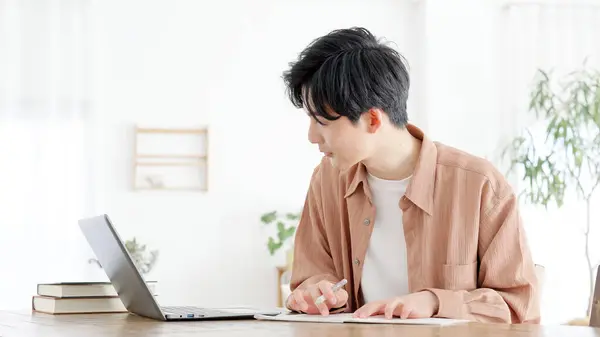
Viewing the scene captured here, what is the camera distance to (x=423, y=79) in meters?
6.20

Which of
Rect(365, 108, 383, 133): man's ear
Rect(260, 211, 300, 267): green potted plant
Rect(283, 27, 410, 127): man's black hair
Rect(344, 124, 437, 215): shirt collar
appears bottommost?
Rect(260, 211, 300, 267): green potted plant

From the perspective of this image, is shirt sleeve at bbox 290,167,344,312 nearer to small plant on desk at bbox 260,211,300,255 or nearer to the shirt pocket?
the shirt pocket

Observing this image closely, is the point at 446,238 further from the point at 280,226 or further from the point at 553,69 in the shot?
the point at 553,69

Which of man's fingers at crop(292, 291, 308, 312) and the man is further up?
the man

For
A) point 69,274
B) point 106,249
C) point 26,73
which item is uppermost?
point 26,73

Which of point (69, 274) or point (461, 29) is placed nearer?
point (69, 274)

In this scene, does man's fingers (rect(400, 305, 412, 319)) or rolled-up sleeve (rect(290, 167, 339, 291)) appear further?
rolled-up sleeve (rect(290, 167, 339, 291))

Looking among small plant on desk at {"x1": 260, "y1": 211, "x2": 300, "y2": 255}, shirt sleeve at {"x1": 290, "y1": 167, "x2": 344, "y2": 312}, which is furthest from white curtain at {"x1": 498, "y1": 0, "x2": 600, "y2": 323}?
shirt sleeve at {"x1": 290, "y1": 167, "x2": 344, "y2": 312}

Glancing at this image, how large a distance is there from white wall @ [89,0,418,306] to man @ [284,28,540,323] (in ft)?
13.1

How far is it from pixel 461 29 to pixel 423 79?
0.41 meters

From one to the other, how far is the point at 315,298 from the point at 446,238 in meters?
0.31

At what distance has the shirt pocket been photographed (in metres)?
1.88

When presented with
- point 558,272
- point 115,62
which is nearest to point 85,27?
point 115,62

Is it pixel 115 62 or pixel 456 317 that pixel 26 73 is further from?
pixel 456 317
